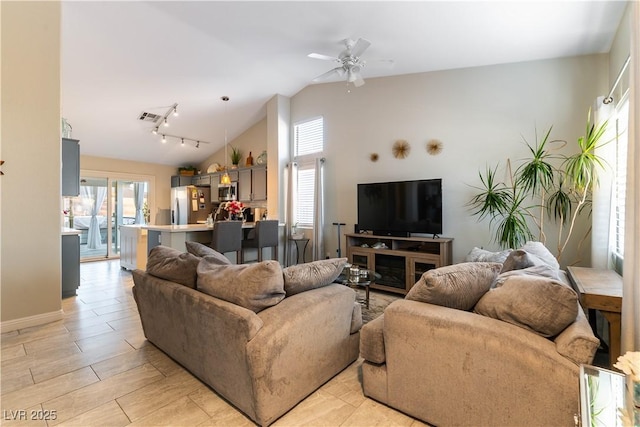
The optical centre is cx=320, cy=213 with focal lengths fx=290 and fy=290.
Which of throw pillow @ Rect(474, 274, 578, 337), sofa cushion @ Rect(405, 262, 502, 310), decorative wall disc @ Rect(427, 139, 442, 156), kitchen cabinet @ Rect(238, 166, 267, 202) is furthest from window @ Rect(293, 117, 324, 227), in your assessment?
throw pillow @ Rect(474, 274, 578, 337)

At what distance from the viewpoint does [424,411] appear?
5.20 feet

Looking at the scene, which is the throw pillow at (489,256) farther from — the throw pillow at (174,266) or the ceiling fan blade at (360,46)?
the throw pillow at (174,266)

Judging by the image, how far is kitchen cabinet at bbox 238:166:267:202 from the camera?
20.7 feet

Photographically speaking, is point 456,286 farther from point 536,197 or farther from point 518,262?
point 536,197

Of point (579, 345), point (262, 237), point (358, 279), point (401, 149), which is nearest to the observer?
point (579, 345)

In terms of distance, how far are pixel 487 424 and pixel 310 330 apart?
3.23 ft

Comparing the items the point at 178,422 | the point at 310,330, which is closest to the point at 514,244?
the point at 310,330

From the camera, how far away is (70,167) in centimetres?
394

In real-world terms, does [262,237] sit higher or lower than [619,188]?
lower

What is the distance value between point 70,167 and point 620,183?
20.7 ft

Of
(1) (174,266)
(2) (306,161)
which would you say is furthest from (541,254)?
(2) (306,161)

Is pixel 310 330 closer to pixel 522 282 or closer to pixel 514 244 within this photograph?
pixel 522 282

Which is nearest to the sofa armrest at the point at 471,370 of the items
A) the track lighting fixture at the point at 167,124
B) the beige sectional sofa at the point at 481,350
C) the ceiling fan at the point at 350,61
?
the beige sectional sofa at the point at 481,350

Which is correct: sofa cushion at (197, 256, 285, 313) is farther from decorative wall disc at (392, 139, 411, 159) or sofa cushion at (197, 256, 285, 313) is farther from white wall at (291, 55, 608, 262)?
decorative wall disc at (392, 139, 411, 159)
